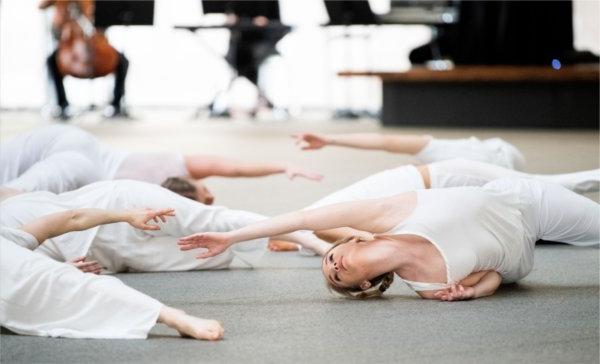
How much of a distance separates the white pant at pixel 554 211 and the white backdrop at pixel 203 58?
8.61 m

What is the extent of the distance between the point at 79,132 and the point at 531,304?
86.6 inches

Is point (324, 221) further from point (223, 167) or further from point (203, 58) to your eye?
point (203, 58)

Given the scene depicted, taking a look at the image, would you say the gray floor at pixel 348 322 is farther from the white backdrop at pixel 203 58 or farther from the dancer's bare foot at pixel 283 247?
the white backdrop at pixel 203 58

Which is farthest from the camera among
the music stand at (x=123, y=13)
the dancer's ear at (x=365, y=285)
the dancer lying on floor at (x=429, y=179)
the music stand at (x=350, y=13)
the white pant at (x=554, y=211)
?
the music stand at (x=350, y=13)

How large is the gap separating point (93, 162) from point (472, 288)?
188 centimetres

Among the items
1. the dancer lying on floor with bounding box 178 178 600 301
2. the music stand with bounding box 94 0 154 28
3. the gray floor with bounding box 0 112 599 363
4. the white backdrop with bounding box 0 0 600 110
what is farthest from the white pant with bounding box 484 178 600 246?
the white backdrop with bounding box 0 0 600 110

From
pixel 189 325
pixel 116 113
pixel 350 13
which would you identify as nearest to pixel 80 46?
pixel 116 113

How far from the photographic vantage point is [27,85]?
13.1m

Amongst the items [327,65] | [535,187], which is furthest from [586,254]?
[327,65]

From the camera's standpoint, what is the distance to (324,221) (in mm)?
3137

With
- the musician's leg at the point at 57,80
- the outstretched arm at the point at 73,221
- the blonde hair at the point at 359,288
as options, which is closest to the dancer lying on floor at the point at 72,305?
the outstretched arm at the point at 73,221

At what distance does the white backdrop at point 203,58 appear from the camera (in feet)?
40.9

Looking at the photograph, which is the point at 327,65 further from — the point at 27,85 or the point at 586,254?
the point at 586,254

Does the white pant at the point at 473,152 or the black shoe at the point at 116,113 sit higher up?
the white pant at the point at 473,152
